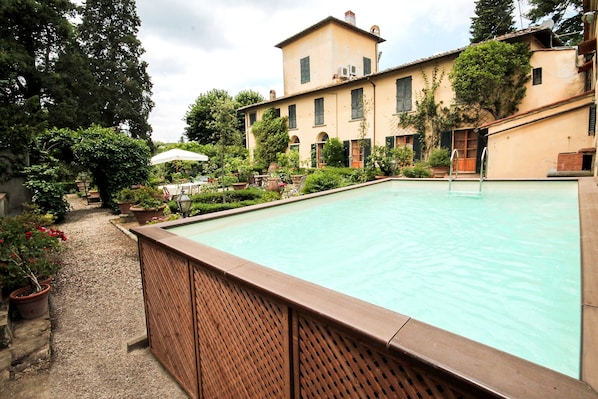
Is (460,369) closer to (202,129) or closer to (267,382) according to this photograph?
(267,382)

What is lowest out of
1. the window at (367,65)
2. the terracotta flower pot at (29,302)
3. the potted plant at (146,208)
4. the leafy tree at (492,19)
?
the terracotta flower pot at (29,302)

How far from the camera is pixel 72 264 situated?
17.4 feet

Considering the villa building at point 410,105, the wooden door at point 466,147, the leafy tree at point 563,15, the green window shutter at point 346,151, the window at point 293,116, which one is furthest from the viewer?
the window at point 293,116

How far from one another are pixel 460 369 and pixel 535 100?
522 inches

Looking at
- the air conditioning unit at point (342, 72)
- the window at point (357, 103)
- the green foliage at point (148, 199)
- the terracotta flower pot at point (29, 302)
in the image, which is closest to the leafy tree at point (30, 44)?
the green foliage at point (148, 199)

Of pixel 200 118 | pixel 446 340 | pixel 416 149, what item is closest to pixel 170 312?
pixel 446 340

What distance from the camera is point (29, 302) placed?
138 inches

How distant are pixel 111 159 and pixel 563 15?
2499 centimetres

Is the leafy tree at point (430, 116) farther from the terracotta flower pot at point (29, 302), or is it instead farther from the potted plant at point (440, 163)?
the terracotta flower pot at point (29, 302)

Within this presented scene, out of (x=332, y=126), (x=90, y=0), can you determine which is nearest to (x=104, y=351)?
(x=332, y=126)

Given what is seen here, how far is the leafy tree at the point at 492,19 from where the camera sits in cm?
2078

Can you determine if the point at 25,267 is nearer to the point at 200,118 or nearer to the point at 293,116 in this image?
the point at 293,116

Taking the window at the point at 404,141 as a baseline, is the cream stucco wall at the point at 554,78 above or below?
above

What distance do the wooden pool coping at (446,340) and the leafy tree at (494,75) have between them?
1116 cm
